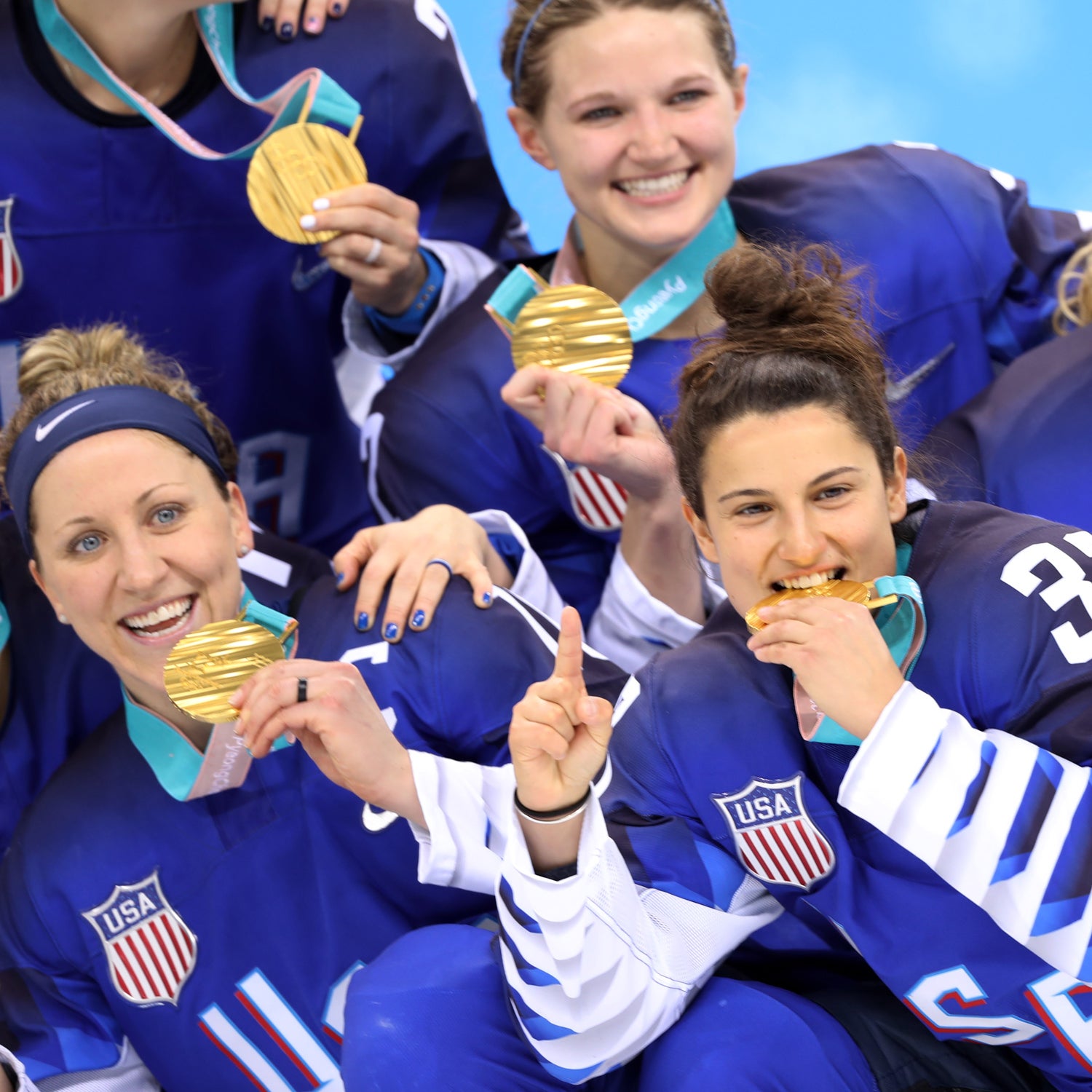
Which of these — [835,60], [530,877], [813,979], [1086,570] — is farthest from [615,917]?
[835,60]

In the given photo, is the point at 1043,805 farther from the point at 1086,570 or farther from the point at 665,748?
the point at 665,748

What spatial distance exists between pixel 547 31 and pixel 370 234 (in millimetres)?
439

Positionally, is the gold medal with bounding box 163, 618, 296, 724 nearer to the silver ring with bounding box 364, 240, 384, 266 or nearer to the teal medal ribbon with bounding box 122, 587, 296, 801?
the teal medal ribbon with bounding box 122, 587, 296, 801

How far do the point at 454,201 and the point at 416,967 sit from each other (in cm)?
161

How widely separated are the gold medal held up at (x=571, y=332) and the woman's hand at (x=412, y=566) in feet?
0.89

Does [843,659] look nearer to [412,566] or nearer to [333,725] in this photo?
[333,725]

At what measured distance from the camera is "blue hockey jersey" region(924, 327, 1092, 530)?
6.81ft

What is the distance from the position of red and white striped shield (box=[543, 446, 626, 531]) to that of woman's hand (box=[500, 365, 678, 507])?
0.34 meters

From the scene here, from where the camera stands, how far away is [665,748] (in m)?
1.81

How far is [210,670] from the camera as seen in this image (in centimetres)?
190

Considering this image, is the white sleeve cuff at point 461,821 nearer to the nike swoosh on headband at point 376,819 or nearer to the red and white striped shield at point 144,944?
the nike swoosh on headband at point 376,819

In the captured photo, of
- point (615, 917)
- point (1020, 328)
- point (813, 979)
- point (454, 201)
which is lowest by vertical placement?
point (813, 979)

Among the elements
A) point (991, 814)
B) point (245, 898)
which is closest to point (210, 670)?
point (245, 898)

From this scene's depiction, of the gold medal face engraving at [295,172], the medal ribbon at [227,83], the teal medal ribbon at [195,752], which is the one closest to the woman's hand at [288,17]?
the medal ribbon at [227,83]
